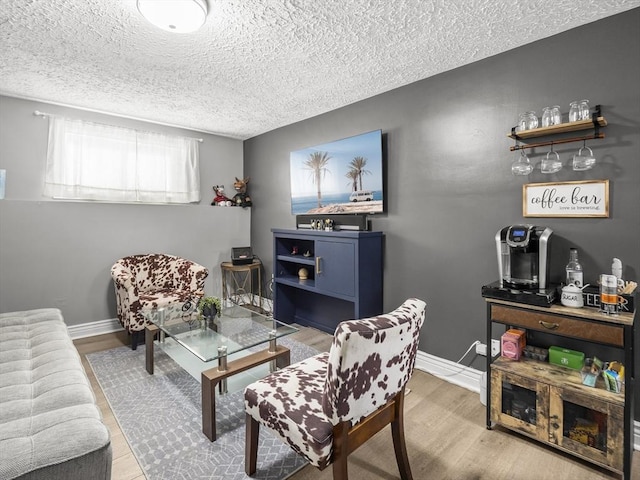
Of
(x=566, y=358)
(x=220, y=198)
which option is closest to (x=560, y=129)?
(x=566, y=358)

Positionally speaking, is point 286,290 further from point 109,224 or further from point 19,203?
point 19,203

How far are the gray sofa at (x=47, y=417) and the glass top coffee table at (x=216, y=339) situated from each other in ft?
2.00

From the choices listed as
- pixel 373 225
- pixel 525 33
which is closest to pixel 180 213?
pixel 373 225

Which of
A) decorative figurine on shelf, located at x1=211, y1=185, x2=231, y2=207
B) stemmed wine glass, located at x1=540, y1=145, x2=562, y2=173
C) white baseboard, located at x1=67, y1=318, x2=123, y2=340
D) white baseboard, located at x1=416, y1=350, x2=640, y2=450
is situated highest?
decorative figurine on shelf, located at x1=211, y1=185, x2=231, y2=207

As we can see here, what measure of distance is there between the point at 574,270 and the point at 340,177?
2112mm

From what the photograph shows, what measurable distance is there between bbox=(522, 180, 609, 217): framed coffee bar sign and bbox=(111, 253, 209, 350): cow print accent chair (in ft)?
9.28

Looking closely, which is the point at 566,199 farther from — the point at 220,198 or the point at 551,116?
the point at 220,198

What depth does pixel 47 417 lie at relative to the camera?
121 centimetres

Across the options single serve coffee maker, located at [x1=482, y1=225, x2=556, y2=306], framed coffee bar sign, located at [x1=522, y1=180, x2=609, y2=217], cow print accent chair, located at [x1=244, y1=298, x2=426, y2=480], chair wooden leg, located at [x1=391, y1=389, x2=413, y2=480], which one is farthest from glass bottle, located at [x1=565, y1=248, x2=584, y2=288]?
chair wooden leg, located at [x1=391, y1=389, x2=413, y2=480]

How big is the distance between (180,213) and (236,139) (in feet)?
4.54

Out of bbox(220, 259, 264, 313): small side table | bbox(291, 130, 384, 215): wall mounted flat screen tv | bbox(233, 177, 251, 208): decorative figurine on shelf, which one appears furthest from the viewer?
bbox(233, 177, 251, 208): decorative figurine on shelf

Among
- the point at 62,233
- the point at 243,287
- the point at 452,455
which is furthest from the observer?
the point at 243,287

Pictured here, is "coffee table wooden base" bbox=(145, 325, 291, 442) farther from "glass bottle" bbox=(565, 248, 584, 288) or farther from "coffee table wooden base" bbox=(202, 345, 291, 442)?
"glass bottle" bbox=(565, 248, 584, 288)

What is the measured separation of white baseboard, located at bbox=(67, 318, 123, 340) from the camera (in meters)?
3.43
